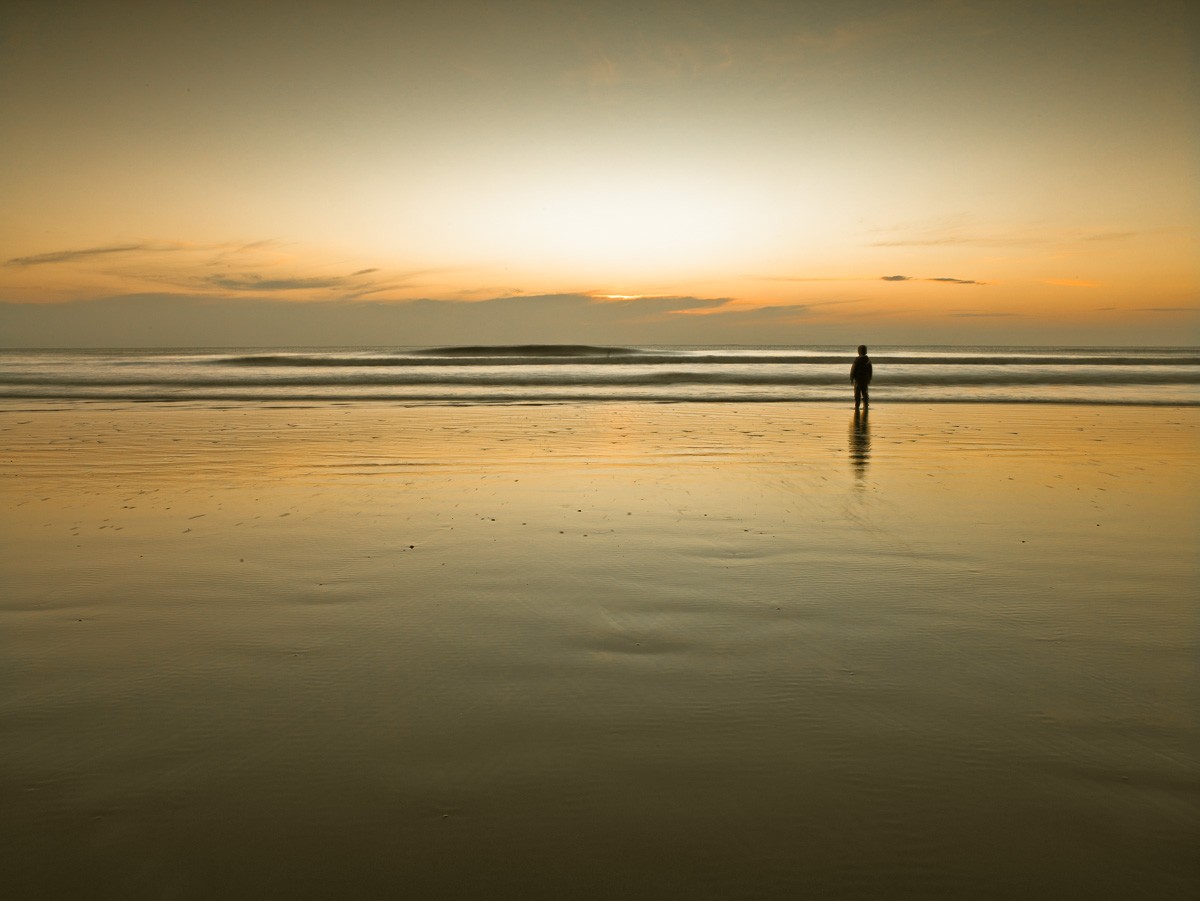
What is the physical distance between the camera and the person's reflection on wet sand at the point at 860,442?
11.9m

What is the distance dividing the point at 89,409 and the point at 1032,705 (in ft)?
81.4

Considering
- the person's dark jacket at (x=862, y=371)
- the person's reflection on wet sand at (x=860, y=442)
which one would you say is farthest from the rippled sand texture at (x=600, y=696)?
the person's dark jacket at (x=862, y=371)

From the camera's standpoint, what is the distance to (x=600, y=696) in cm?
415

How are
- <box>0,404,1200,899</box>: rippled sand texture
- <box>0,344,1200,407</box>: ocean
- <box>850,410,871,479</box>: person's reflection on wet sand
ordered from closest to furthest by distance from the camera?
<box>0,404,1200,899</box>: rippled sand texture
<box>850,410,871,479</box>: person's reflection on wet sand
<box>0,344,1200,407</box>: ocean

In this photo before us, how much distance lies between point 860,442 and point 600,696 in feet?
38.8

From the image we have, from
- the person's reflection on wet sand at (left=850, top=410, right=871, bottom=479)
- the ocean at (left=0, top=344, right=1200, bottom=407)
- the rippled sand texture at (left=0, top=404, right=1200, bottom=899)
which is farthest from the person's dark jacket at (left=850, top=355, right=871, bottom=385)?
the rippled sand texture at (left=0, top=404, right=1200, bottom=899)

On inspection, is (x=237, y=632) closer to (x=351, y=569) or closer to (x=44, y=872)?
(x=351, y=569)

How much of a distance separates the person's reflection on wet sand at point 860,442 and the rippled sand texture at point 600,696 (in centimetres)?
233

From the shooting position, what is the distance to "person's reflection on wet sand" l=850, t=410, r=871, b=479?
11922 millimetres

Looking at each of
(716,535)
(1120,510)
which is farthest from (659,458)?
(1120,510)

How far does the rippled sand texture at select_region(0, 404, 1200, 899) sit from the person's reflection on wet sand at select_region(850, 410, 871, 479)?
2.33 m

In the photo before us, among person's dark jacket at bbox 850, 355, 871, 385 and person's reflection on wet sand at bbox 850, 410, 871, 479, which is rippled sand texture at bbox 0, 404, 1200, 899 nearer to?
person's reflection on wet sand at bbox 850, 410, 871, 479

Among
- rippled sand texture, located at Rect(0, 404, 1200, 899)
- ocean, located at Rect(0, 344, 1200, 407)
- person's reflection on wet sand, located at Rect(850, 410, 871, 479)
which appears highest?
ocean, located at Rect(0, 344, 1200, 407)

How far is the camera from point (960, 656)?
15.3ft
